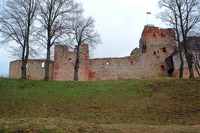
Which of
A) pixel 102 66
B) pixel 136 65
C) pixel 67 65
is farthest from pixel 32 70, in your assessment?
pixel 136 65

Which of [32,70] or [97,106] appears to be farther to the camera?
[32,70]

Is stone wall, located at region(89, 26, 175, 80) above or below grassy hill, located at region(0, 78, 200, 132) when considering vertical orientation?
above

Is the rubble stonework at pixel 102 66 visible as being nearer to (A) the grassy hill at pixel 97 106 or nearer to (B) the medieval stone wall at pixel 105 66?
(B) the medieval stone wall at pixel 105 66

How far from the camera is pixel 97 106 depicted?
33.8 ft

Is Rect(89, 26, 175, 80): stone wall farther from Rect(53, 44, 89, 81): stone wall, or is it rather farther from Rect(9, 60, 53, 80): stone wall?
Rect(9, 60, 53, 80): stone wall

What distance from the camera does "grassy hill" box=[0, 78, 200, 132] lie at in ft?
22.3

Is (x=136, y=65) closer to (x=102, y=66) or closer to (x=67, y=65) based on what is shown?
(x=102, y=66)

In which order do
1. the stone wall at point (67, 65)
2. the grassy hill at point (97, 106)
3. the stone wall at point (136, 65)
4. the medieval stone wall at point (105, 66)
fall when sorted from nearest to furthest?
the grassy hill at point (97, 106) → the stone wall at point (67, 65) → the medieval stone wall at point (105, 66) → the stone wall at point (136, 65)

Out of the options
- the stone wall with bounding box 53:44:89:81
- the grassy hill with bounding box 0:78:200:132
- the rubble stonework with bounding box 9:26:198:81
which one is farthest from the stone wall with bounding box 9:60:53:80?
the grassy hill with bounding box 0:78:200:132

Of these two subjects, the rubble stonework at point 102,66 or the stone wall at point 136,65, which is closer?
the rubble stonework at point 102,66

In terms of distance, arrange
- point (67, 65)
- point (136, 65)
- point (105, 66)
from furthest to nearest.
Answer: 1. point (105, 66)
2. point (136, 65)
3. point (67, 65)

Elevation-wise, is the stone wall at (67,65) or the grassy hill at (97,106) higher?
the stone wall at (67,65)

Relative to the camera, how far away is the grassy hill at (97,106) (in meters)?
6.79

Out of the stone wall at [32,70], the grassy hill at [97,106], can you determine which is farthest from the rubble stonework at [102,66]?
the grassy hill at [97,106]
